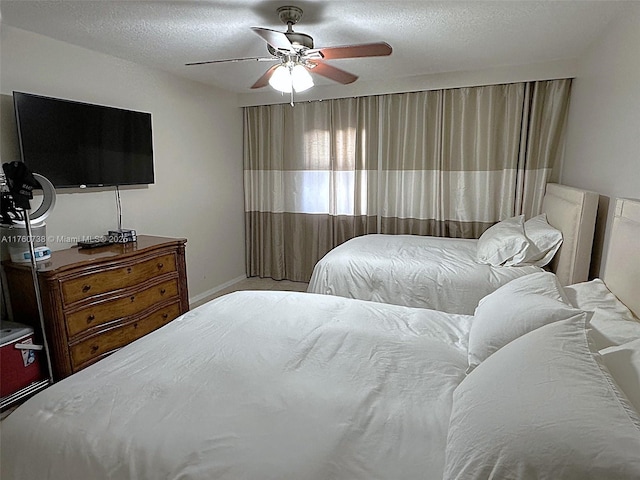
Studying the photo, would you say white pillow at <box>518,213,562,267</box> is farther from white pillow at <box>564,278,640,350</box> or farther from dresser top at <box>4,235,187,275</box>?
dresser top at <box>4,235,187,275</box>

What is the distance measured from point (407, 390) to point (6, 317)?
2786mm

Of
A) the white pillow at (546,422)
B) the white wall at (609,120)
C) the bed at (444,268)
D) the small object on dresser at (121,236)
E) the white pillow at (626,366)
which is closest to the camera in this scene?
the white pillow at (546,422)

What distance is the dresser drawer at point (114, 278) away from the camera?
7.76ft

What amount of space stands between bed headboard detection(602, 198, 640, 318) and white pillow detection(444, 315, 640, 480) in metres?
0.73

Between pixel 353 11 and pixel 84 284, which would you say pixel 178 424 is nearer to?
pixel 84 284

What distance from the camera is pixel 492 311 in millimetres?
1498

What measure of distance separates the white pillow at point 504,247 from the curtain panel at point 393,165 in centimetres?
98

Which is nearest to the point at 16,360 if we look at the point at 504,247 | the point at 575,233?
the point at 504,247

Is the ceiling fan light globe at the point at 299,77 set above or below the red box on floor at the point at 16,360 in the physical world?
above

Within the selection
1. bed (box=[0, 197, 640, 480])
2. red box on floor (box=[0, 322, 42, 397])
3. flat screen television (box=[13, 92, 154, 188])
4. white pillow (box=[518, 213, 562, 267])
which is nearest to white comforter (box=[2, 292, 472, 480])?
bed (box=[0, 197, 640, 480])

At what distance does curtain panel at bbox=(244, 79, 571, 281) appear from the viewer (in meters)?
3.54

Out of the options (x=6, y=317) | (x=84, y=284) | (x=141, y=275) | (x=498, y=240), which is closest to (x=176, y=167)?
(x=141, y=275)

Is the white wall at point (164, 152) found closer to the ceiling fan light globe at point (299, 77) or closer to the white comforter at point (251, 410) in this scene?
the ceiling fan light globe at point (299, 77)

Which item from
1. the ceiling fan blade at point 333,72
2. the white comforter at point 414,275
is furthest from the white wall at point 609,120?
the ceiling fan blade at point 333,72
